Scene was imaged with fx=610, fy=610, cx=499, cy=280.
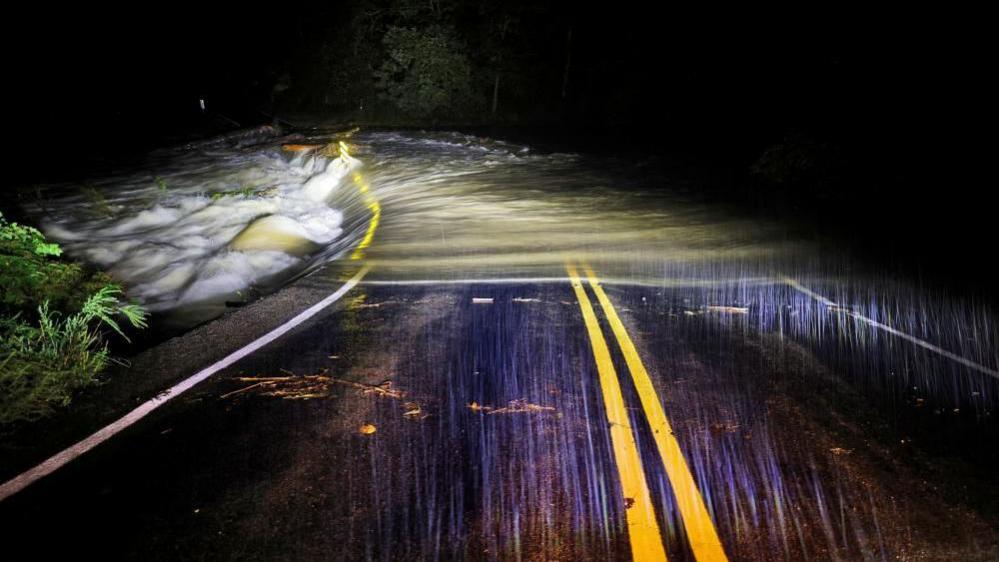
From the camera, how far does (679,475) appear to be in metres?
3.81

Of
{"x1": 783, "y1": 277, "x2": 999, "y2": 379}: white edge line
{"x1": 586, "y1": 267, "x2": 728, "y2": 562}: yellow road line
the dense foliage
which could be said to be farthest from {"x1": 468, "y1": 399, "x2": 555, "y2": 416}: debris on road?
the dense foliage

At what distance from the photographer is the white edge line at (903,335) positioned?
5.57 m

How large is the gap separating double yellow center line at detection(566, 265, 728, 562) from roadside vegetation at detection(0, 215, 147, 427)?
4294 millimetres

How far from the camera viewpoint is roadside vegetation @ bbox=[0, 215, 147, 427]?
466cm

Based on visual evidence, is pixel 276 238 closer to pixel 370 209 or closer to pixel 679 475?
pixel 370 209

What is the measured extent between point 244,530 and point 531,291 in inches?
191

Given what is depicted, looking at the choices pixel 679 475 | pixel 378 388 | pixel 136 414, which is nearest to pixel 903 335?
pixel 679 475

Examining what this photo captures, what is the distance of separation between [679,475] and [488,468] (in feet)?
3.93

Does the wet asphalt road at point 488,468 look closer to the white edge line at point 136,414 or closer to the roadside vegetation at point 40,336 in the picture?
the white edge line at point 136,414

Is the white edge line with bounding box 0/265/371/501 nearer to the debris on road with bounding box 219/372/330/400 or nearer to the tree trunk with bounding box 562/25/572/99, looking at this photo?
the debris on road with bounding box 219/372/330/400

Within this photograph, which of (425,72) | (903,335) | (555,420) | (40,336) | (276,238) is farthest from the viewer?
(425,72)

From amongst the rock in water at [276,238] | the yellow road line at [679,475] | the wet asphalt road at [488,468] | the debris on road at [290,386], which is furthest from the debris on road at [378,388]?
the rock in water at [276,238]

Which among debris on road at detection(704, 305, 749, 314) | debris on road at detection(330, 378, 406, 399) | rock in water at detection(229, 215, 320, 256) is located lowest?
debris on road at detection(330, 378, 406, 399)

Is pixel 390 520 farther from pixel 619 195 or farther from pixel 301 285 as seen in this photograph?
pixel 619 195
